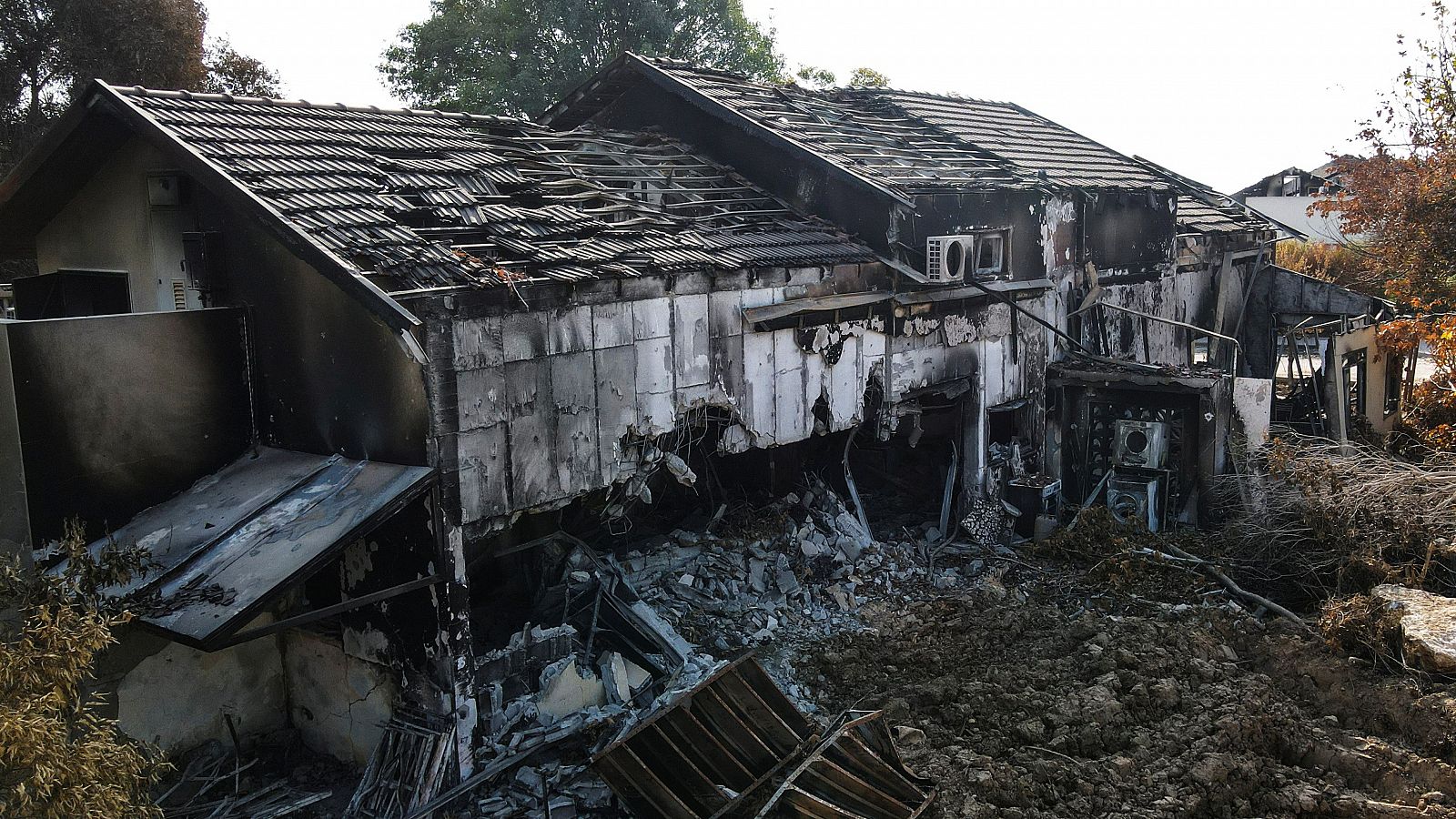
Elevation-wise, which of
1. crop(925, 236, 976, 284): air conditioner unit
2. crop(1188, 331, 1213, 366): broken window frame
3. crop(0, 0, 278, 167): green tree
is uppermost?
crop(0, 0, 278, 167): green tree

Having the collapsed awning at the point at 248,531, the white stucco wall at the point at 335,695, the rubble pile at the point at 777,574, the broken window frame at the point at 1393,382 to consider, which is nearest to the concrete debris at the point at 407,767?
the white stucco wall at the point at 335,695

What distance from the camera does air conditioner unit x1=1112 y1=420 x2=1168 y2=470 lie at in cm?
1301

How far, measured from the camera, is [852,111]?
15242 mm

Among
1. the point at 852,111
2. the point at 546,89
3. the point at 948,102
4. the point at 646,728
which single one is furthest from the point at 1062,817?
the point at 546,89

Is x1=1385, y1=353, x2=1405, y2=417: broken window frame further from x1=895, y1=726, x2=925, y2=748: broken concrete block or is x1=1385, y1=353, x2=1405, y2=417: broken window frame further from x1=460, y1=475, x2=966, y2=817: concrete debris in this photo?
x1=895, y1=726, x2=925, y2=748: broken concrete block

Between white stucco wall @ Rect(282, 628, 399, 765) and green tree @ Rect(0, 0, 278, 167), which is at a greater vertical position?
green tree @ Rect(0, 0, 278, 167)

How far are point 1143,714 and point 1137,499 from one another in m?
5.27

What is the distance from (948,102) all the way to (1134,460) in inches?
289

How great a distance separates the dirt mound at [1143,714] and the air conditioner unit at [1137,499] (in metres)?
2.78

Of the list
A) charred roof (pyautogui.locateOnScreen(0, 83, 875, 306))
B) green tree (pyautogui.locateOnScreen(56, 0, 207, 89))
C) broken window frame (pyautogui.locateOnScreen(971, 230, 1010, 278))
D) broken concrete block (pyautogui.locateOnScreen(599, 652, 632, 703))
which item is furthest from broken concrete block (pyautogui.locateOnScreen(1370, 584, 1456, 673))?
green tree (pyautogui.locateOnScreen(56, 0, 207, 89))

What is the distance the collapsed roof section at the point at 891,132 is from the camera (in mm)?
12555

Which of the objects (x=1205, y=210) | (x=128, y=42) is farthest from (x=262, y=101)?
(x=1205, y=210)

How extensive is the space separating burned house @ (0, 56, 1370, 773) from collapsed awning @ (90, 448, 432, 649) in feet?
0.10

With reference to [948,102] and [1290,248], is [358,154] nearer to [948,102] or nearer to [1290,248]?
[948,102]
